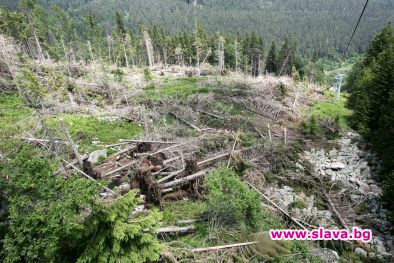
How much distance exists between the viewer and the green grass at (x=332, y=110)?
17.1 meters

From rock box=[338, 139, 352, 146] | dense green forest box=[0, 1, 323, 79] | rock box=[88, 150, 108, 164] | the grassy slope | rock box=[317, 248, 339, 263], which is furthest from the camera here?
dense green forest box=[0, 1, 323, 79]

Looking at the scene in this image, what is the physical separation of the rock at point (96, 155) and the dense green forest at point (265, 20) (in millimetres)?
119218

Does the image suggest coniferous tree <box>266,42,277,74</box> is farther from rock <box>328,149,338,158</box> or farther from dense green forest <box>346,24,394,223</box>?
rock <box>328,149,338,158</box>

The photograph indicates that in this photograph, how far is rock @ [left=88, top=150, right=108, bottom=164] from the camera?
10310mm

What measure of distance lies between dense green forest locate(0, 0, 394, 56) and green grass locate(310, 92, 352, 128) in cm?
10895

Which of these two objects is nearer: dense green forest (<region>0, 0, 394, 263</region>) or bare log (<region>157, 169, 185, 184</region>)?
dense green forest (<region>0, 0, 394, 263</region>)

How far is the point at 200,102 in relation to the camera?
17047mm

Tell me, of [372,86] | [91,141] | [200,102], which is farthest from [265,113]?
[91,141]

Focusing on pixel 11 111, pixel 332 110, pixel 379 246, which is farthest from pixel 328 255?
pixel 11 111

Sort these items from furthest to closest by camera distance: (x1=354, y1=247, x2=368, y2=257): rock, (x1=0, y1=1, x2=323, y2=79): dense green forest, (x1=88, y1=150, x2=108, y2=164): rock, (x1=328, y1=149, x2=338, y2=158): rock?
(x1=0, y1=1, x2=323, y2=79): dense green forest, (x1=328, y1=149, x2=338, y2=158): rock, (x1=88, y1=150, x2=108, y2=164): rock, (x1=354, y1=247, x2=368, y2=257): rock

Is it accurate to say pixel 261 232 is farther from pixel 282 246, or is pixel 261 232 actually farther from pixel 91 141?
pixel 91 141

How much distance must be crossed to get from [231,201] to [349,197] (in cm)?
524

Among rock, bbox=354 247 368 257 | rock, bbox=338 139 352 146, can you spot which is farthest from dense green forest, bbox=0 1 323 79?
rock, bbox=354 247 368 257

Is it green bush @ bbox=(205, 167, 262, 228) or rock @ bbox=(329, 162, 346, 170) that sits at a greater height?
green bush @ bbox=(205, 167, 262, 228)
